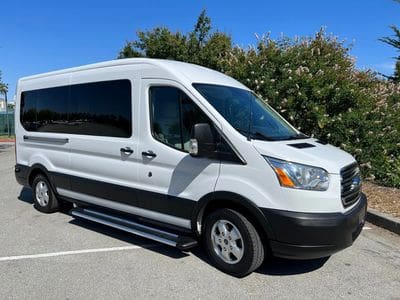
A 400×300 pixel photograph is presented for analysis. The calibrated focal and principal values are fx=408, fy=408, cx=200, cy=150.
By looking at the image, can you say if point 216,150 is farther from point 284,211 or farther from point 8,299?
point 8,299

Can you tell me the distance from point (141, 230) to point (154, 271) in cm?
65

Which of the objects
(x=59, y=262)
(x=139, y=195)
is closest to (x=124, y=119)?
(x=139, y=195)

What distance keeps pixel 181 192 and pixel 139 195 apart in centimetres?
71

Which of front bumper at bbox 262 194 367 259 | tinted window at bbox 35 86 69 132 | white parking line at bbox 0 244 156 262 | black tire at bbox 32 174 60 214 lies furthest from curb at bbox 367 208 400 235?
black tire at bbox 32 174 60 214

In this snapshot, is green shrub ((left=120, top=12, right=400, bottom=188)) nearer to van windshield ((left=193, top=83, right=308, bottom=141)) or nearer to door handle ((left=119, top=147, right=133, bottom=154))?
van windshield ((left=193, top=83, right=308, bottom=141))

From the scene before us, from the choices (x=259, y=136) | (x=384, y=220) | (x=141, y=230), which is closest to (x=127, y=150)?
(x=141, y=230)


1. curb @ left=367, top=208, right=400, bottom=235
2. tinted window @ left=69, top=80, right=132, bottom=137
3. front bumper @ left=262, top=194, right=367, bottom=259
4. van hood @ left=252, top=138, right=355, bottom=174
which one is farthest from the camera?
curb @ left=367, top=208, right=400, bottom=235

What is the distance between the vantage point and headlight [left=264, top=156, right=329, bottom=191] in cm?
390

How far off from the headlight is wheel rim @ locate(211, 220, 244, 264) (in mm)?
778

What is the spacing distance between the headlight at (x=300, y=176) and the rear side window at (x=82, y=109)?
2.10 metres

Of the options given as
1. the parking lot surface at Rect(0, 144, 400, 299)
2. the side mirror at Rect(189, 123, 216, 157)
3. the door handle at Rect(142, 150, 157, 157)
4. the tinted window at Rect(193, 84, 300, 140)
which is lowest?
the parking lot surface at Rect(0, 144, 400, 299)

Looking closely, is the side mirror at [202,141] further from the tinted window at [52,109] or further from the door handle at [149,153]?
the tinted window at [52,109]

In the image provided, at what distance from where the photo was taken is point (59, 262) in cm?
470

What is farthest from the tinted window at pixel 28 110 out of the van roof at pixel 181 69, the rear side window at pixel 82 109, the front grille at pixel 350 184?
the front grille at pixel 350 184
